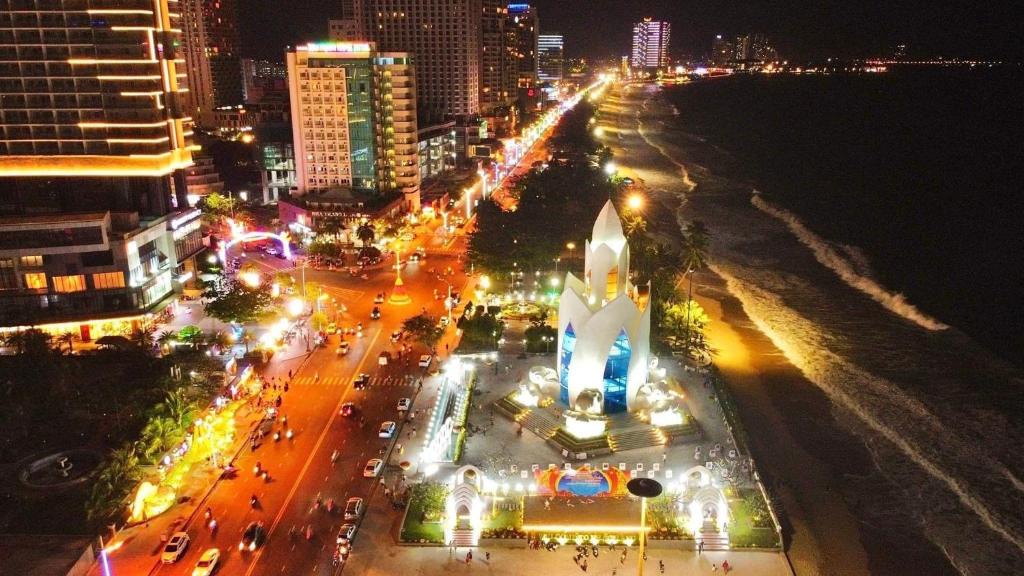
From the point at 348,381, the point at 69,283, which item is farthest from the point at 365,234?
the point at 348,381

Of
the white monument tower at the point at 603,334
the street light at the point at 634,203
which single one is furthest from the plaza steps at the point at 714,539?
the street light at the point at 634,203

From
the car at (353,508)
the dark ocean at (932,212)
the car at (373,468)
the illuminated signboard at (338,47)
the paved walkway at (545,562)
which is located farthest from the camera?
the illuminated signboard at (338,47)

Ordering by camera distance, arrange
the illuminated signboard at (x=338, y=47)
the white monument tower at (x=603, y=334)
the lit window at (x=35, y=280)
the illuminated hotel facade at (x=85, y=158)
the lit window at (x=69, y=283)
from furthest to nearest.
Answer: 1. the illuminated signboard at (x=338, y=47)
2. the lit window at (x=69, y=283)
3. the illuminated hotel facade at (x=85, y=158)
4. the lit window at (x=35, y=280)
5. the white monument tower at (x=603, y=334)

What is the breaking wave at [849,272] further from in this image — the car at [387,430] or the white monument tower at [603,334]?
the car at [387,430]

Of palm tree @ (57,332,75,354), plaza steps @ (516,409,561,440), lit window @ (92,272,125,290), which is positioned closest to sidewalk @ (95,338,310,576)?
plaza steps @ (516,409,561,440)

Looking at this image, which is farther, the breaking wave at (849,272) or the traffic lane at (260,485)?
the breaking wave at (849,272)

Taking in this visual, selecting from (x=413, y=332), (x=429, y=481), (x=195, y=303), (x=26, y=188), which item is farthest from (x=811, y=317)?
(x=26, y=188)

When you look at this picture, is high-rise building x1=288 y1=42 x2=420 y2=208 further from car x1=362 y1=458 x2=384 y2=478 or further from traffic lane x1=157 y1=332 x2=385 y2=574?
car x1=362 y1=458 x2=384 y2=478
